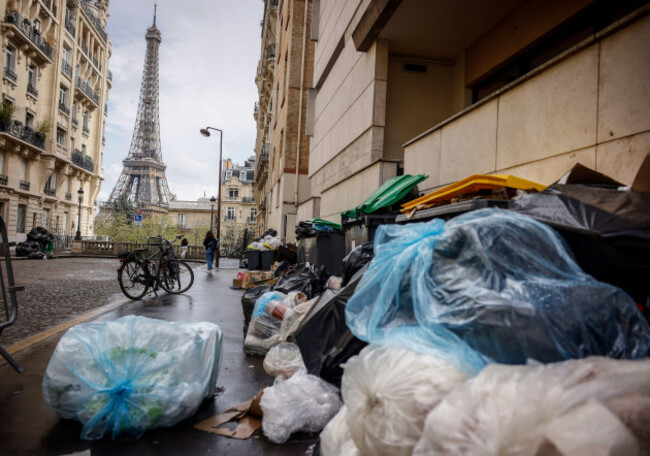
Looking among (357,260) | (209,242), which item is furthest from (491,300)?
(209,242)

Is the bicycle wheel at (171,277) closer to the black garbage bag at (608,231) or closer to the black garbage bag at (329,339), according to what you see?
the black garbage bag at (329,339)

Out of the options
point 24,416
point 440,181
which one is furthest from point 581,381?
point 440,181

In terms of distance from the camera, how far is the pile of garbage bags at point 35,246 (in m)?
20.0

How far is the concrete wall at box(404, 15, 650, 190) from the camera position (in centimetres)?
304

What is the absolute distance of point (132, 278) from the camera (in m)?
7.69

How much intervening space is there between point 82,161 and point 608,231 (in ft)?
146

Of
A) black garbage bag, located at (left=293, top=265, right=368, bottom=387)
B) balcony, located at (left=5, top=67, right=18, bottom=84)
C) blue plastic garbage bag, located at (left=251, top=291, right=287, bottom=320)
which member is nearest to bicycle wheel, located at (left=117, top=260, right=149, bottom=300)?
blue plastic garbage bag, located at (left=251, top=291, right=287, bottom=320)

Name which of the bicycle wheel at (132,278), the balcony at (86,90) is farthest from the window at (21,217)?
the bicycle wheel at (132,278)

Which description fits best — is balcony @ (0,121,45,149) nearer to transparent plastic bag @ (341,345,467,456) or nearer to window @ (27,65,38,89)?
window @ (27,65,38,89)

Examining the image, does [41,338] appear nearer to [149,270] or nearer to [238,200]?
[149,270]

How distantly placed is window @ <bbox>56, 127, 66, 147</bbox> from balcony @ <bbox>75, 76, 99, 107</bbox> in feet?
14.9

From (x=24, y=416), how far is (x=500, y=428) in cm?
276

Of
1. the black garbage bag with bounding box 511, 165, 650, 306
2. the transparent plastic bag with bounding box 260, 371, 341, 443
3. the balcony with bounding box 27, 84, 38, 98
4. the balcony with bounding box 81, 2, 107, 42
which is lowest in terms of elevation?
the transparent plastic bag with bounding box 260, 371, 341, 443

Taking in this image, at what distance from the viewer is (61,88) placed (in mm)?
34719
